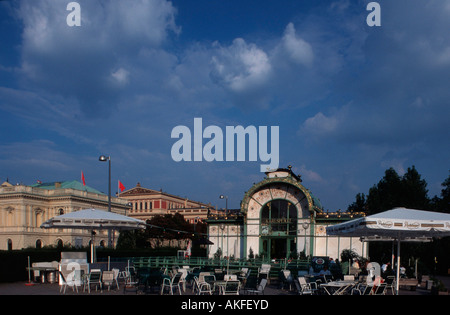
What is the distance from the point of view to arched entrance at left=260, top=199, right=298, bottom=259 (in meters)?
33.1

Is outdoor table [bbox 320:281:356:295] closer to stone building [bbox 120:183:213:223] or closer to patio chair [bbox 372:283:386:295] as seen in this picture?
patio chair [bbox 372:283:386:295]

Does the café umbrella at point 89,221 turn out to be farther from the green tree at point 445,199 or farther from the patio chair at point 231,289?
the green tree at point 445,199

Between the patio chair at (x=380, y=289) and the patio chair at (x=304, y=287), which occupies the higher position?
the patio chair at (x=380, y=289)

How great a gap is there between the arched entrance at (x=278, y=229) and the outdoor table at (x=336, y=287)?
1794 centimetres

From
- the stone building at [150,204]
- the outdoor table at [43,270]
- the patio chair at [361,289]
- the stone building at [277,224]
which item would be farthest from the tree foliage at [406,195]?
the stone building at [150,204]

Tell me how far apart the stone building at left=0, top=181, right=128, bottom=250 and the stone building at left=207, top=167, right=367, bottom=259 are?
116 feet

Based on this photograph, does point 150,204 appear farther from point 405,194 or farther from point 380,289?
point 380,289

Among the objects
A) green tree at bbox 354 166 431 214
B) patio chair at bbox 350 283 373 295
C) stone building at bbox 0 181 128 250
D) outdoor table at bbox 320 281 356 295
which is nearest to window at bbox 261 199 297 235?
green tree at bbox 354 166 431 214

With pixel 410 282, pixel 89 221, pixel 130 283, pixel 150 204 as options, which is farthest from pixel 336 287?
pixel 150 204

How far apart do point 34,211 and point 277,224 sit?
4330 centimetres

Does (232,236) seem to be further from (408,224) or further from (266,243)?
(408,224)

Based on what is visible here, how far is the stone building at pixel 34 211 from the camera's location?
6209 cm

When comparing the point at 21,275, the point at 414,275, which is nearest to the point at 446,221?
A: the point at 414,275

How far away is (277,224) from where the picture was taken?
33531 millimetres
